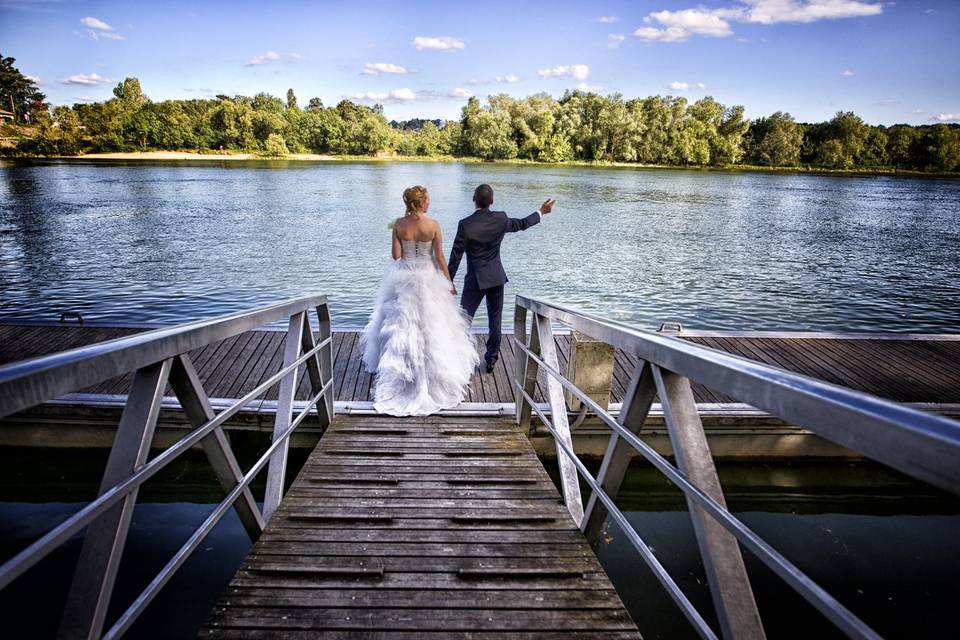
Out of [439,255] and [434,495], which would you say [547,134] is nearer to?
[439,255]

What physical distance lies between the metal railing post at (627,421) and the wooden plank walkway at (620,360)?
Result: 355 centimetres

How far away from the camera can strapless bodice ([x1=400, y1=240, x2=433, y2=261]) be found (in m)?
5.34

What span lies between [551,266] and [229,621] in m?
16.8

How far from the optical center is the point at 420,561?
2.37m

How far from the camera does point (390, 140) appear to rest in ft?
334

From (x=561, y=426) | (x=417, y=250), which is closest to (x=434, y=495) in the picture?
(x=561, y=426)

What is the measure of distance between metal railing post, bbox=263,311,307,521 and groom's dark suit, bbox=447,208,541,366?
241 cm

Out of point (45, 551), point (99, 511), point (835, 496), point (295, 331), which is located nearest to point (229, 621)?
point (99, 511)

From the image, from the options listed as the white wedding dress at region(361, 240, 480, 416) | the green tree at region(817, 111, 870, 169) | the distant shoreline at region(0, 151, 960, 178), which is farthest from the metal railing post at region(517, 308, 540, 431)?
the green tree at region(817, 111, 870, 169)

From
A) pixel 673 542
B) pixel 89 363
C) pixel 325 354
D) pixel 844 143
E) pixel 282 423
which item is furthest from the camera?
pixel 844 143

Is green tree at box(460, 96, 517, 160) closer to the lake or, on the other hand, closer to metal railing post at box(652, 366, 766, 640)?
the lake

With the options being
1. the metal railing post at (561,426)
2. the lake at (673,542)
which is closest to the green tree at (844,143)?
the lake at (673,542)

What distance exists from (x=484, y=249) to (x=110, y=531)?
4.51 meters

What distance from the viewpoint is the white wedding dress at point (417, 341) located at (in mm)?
4723
